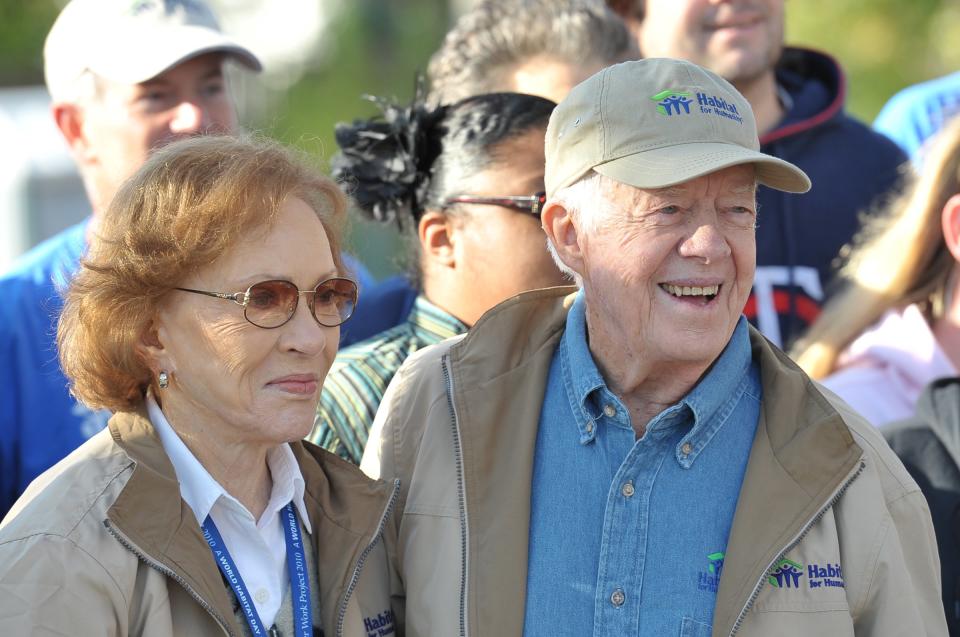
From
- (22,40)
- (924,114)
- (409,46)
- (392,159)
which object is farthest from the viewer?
(22,40)

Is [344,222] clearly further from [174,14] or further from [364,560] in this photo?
[174,14]

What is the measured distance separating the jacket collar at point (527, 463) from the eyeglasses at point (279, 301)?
0.38 metres

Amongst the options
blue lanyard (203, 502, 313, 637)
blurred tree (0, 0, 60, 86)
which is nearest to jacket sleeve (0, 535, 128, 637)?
blue lanyard (203, 502, 313, 637)

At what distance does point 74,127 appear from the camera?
14.6 feet

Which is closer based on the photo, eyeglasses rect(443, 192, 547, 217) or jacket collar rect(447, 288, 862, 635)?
jacket collar rect(447, 288, 862, 635)

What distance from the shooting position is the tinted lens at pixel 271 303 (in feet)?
8.41

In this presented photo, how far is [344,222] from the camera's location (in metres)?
2.90

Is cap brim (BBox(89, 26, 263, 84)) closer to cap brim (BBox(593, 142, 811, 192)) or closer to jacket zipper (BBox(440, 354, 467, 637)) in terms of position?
jacket zipper (BBox(440, 354, 467, 637))

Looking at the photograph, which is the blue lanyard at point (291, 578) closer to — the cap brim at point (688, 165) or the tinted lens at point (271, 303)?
the tinted lens at point (271, 303)

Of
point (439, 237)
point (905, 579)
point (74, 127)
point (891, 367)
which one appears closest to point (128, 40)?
point (74, 127)

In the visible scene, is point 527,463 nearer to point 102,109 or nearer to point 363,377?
point 363,377

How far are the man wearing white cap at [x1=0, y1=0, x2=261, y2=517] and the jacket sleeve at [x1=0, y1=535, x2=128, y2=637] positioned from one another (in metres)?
1.62

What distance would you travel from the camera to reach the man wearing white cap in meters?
3.91

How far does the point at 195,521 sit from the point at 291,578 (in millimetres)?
245
